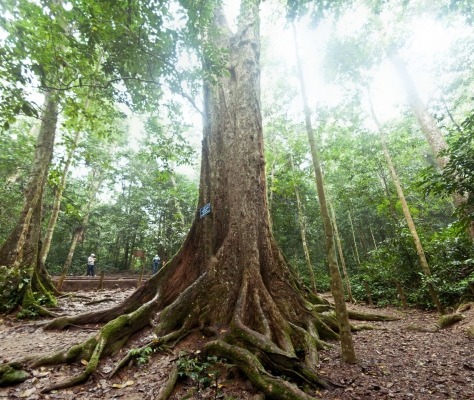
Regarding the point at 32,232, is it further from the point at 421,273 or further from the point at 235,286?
the point at 421,273

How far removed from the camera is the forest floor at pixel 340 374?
3057 mm

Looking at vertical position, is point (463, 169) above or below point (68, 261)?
below

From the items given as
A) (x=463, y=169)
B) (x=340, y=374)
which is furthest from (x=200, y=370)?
(x=463, y=169)

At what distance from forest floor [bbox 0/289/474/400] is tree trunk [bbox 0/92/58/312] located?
10.3 feet

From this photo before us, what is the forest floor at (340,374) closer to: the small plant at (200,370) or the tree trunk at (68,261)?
the small plant at (200,370)

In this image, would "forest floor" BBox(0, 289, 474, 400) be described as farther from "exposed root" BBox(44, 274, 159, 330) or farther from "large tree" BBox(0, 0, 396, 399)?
"exposed root" BBox(44, 274, 159, 330)

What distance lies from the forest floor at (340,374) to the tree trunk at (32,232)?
3.15 metres

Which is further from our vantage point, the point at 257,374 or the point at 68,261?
the point at 68,261

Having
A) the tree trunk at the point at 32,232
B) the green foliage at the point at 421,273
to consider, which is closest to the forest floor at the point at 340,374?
the tree trunk at the point at 32,232

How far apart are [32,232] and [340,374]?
8443 millimetres

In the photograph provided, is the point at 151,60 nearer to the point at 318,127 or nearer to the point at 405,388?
the point at 405,388

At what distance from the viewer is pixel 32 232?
25.3 feet

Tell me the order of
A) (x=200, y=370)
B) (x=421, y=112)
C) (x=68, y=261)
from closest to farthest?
1. (x=200, y=370)
2. (x=421, y=112)
3. (x=68, y=261)

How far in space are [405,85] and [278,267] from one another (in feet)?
28.5
